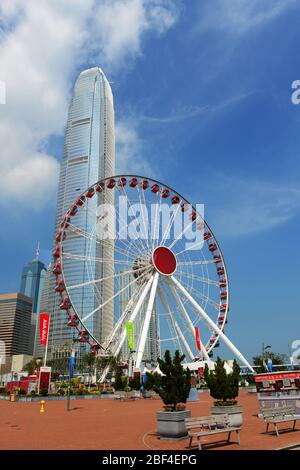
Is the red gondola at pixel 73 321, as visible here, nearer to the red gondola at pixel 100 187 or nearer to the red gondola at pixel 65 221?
the red gondola at pixel 65 221

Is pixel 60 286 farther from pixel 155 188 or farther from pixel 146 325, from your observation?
pixel 155 188

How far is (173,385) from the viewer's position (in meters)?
11.6

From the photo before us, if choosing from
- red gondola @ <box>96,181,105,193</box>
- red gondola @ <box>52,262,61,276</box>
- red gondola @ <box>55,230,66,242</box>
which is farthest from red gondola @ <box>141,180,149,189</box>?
red gondola @ <box>52,262,61,276</box>

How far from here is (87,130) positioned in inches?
6383

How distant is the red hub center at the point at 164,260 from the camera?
4481 cm

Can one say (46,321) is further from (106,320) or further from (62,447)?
(106,320)

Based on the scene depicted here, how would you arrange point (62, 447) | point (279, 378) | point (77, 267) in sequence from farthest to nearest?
1. point (77, 267)
2. point (279, 378)
3. point (62, 447)

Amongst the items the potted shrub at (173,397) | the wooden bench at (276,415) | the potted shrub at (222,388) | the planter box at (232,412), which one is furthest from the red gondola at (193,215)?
the wooden bench at (276,415)

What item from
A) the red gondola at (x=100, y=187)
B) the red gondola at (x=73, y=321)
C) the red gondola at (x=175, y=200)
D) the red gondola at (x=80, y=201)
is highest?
the red gondola at (x=175, y=200)

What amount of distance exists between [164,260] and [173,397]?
113ft

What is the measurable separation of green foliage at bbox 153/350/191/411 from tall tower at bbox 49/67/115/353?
123874 mm

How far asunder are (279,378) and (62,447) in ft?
35.3

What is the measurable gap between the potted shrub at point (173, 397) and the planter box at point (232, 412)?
5.64 ft
